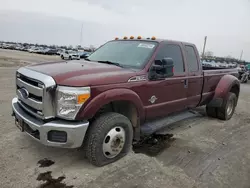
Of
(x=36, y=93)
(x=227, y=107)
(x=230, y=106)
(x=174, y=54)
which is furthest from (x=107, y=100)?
(x=230, y=106)

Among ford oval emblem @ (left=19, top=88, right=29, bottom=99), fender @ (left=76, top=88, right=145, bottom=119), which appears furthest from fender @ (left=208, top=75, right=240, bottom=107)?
ford oval emblem @ (left=19, top=88, right=29, bottom=99)

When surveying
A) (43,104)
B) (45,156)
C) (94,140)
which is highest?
(43,104)

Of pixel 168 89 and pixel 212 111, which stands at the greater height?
pixel 168 89

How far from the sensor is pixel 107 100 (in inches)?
122

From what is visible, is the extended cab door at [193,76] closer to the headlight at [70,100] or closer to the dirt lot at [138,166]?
the dirt lot at [138,166]

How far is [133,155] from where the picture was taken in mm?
3691

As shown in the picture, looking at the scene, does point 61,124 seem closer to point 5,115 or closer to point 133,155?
point 133,155

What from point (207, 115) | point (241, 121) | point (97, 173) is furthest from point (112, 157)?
point (241, 121)

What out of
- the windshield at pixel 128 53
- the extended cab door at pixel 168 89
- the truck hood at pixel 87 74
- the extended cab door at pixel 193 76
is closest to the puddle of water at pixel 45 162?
the truck hood at pixel 87 74

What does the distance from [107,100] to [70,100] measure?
521 mm

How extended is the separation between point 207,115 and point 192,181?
3685mm

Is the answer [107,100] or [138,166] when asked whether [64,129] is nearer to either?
[107,100]

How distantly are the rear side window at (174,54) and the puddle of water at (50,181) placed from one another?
2.58 metres

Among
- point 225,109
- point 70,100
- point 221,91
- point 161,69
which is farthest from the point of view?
point 225,109
